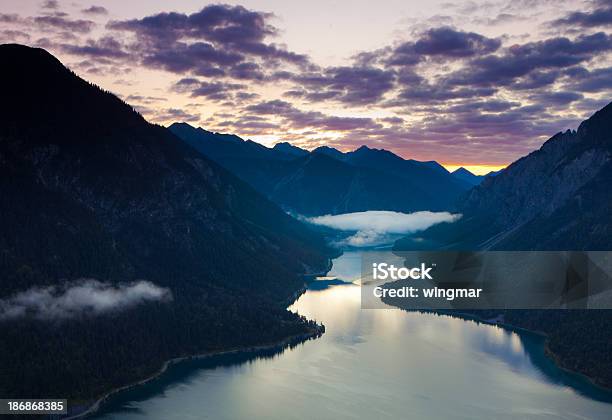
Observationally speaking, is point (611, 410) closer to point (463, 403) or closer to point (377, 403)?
point (463, 403)

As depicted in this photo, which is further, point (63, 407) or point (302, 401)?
point (302, 401)

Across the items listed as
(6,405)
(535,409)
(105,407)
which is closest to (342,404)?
(535,409)

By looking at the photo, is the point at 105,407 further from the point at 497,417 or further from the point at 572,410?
the point at 572,410

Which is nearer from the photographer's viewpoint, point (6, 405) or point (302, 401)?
point (6, 405)

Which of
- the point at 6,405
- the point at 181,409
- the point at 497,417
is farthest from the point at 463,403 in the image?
the point at 6,405

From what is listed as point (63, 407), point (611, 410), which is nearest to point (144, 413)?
point (63, 407)

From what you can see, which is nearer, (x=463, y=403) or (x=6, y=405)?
(x=6, y=405)

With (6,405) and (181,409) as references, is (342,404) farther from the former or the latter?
(6,405)
